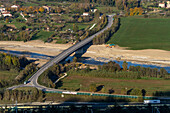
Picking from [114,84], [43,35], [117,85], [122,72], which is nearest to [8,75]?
[114,84]

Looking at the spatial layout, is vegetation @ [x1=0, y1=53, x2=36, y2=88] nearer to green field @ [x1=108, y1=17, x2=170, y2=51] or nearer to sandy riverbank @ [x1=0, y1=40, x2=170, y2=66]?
sandy riverbank @ [x1=0, y1=40, x2=170, y2=66]

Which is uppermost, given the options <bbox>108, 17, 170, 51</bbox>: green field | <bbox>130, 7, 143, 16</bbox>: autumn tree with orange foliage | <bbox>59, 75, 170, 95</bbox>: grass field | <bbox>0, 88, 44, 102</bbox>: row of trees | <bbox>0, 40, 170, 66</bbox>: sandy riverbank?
<bbox>130, 7, 143, 16</bbox>: autumn tree with orange foliage

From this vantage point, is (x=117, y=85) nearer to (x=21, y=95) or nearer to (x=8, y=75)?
(x=21, y=95)

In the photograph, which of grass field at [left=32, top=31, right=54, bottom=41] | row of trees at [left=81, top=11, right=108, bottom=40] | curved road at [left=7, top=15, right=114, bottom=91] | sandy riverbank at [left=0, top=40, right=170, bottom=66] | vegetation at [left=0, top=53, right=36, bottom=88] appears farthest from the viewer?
grass field at [left=32, top=31, right=54, bottom=41]

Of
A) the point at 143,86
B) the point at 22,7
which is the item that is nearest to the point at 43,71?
the point at 143,86

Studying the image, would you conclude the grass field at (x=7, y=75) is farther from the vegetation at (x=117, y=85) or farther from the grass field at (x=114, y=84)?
the grass field at (x=114, y=84)

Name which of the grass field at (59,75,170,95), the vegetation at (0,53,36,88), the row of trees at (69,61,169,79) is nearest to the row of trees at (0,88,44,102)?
the vegetation at (0,53,36,88)

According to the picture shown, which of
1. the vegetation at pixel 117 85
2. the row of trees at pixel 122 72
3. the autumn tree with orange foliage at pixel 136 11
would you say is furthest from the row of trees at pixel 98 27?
the vegetation at pixel 117 85
